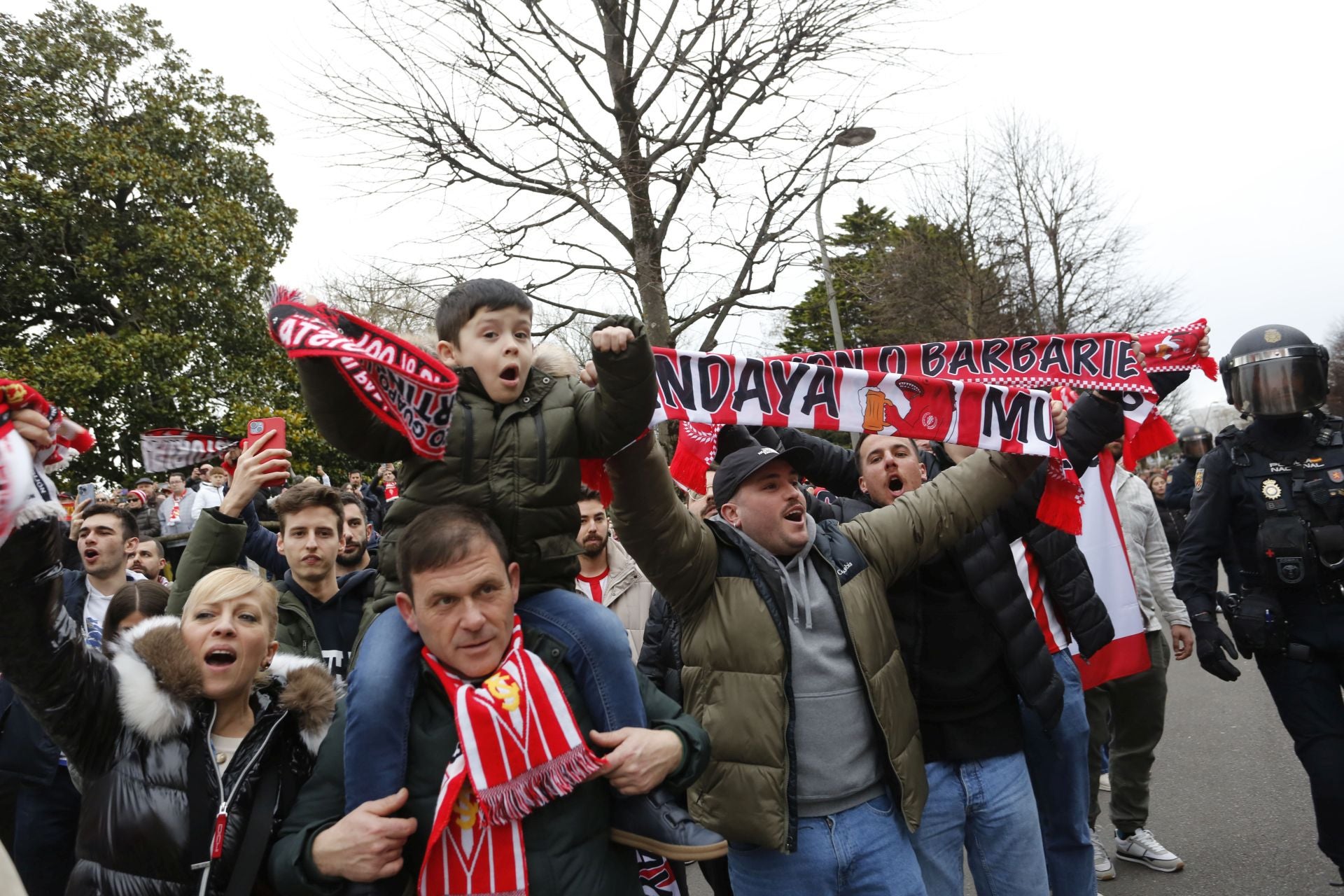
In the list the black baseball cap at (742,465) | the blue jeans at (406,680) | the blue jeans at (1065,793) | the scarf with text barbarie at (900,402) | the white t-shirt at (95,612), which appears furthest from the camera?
the white t-shirt at (95,612)

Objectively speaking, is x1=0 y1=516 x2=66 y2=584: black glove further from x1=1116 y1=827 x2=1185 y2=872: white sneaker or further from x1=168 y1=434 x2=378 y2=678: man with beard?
x1=1116 y1=827 x2=1185 y2=872: white sneaker

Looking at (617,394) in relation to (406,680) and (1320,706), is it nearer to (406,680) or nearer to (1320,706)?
(406,680)

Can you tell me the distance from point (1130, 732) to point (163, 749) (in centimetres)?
478

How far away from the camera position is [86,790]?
2279mm

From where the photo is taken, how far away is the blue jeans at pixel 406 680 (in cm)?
195

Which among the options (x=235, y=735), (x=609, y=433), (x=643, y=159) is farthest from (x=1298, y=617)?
(x=643, y=159)

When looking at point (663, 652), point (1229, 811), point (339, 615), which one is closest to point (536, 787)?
point (663, 652)

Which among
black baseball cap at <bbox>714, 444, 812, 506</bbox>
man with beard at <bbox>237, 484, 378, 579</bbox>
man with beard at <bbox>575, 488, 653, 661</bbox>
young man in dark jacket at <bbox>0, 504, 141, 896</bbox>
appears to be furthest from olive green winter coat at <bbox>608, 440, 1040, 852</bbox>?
young man in dark jacket at <bbox>0, 504, 141, 896</bbox>

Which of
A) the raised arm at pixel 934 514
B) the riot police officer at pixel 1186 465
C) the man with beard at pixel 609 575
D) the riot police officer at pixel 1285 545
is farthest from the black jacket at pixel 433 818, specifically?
the riot police officer at pixel 1186 465

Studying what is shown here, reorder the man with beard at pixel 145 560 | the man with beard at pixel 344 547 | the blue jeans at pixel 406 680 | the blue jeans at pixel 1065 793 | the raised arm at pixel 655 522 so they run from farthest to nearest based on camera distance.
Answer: the man with beard at pixel 145 560 → the man with beard at pixel 344 547 → the blue jeans at pixel 1065 793 → the raised arm at pixel 655 522 → the blue jeans at pixel 406 680

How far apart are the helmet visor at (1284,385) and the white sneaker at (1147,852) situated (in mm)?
2358

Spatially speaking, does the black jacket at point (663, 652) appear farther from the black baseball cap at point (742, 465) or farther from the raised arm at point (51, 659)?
the raised arm at point (51, 659)

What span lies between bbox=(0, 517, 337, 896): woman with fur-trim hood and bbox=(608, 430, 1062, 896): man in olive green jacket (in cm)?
109

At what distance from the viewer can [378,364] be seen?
2.11 meters
